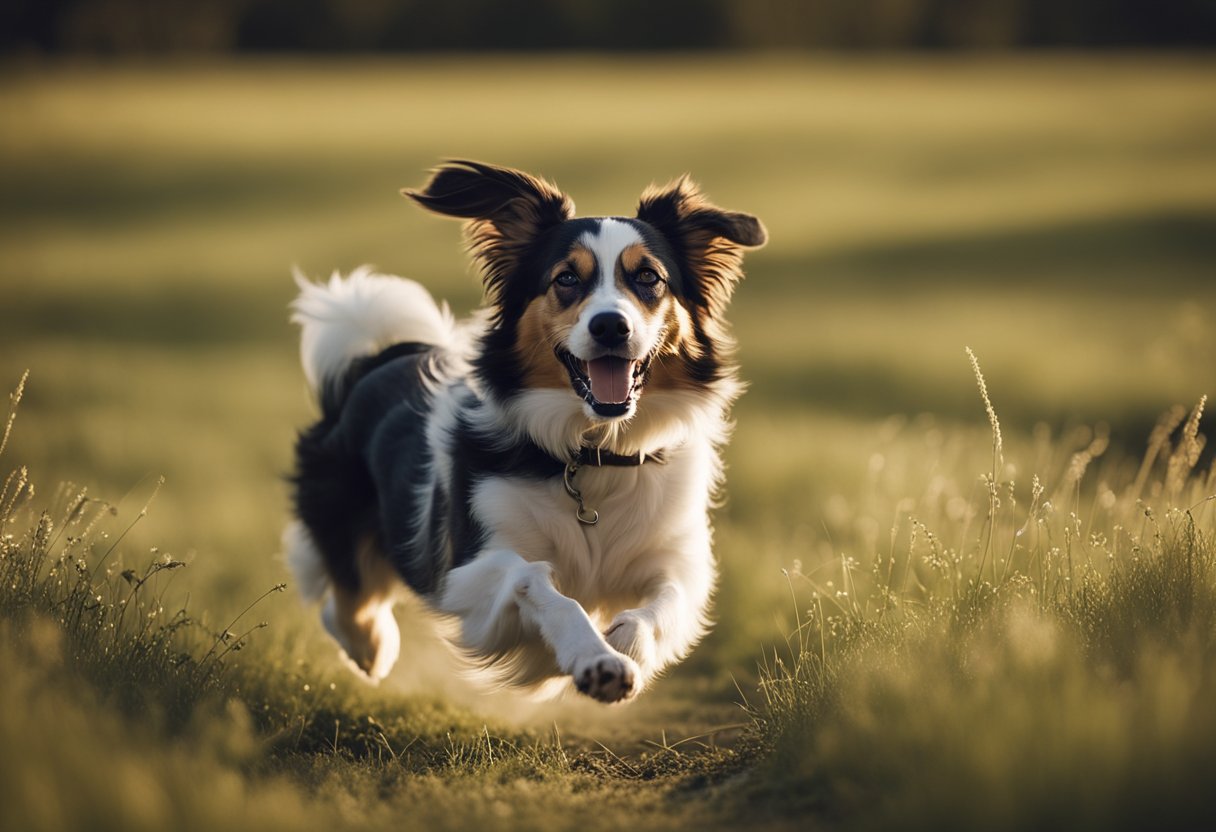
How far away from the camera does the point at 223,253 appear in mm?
22391

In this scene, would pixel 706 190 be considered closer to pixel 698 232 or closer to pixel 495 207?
pixel 698 232

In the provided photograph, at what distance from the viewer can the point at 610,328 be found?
4551 mm

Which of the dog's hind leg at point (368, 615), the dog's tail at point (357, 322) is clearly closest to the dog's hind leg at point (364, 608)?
the dog's hind leg at point (368, 615)

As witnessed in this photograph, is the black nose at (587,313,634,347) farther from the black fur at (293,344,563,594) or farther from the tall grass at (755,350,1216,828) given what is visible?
the tall grass at (755,350,1216,828)

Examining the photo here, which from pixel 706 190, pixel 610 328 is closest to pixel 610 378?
pixel 610 328

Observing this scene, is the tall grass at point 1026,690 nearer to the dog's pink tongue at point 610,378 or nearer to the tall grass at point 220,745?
the tall grass at point 220,745

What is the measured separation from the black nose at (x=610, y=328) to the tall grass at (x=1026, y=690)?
1375mm

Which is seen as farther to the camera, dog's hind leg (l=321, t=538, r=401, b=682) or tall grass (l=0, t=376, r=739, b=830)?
dog's hind leg (l=321, t=538, r=401, b=682)

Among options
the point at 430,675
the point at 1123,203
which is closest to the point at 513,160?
the point at 1123,203

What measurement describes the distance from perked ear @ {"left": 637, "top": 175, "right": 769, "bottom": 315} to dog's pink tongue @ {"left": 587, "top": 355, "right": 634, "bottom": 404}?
2.25ft

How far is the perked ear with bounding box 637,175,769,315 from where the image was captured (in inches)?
208

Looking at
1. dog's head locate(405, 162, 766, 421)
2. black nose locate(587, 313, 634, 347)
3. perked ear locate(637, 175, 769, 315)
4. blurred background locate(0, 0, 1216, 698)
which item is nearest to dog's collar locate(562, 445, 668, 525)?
dog's head locate(405, 162, 766, 421)

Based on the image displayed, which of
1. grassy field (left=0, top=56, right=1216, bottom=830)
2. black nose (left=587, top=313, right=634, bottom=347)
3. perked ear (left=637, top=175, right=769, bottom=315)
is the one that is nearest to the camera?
grassy field (left=0, top=56, right=1216, bottom=830)

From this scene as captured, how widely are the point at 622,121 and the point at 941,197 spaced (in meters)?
8.51
